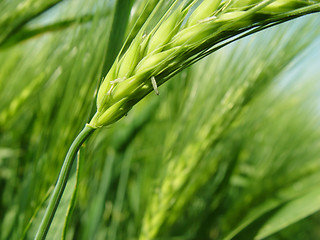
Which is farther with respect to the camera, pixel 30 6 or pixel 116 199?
pixel 116 199

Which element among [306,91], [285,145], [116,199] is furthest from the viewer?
[306,91]

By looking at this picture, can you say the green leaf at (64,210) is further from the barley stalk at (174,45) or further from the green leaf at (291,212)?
the green leaf at (291,212)

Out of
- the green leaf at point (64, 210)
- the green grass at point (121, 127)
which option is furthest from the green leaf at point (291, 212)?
the green leaf at point (64, 210)

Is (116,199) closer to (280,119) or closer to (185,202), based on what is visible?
(185,202)

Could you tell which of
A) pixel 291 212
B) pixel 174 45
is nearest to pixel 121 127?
pixel 291 212

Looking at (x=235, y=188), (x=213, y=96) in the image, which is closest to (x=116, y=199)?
(x=213, y=96)

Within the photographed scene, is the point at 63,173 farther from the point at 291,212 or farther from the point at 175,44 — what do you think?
the point at 291,212

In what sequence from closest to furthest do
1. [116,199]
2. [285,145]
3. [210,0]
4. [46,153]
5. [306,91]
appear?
1. [210,0]
2. [46,153]
3. [116,199]
4. [285,145]
5. [306,91]
